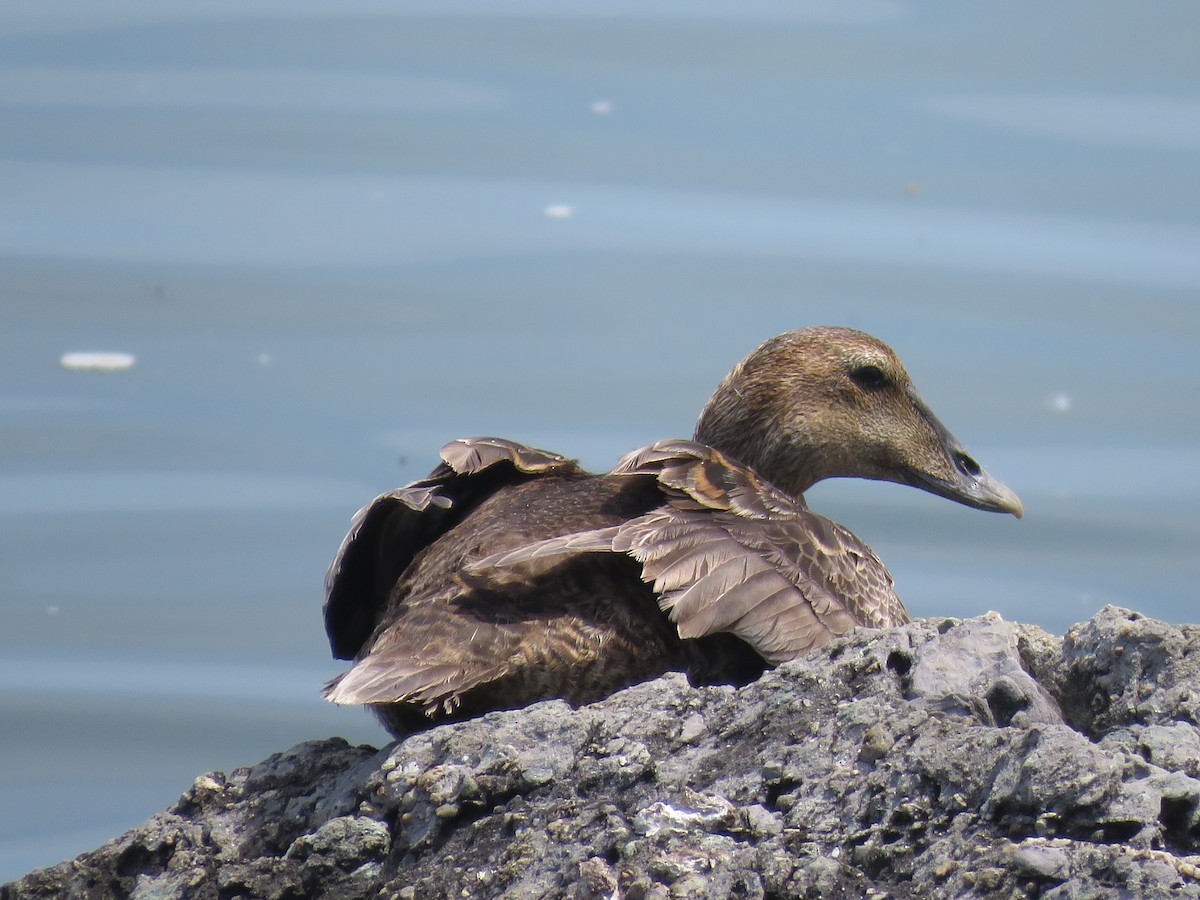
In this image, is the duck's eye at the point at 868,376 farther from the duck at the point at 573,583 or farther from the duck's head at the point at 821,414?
the duck at the point at 573,583

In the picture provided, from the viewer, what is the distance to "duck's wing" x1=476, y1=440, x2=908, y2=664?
3797mm

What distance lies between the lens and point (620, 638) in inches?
152

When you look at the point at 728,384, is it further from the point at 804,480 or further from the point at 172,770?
the point at 172,770

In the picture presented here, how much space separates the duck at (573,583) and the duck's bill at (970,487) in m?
1.03

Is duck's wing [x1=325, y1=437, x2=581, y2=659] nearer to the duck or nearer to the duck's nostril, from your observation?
the duck

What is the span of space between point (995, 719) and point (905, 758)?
348 mm

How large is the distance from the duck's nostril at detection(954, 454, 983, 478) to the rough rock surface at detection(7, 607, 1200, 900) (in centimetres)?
170

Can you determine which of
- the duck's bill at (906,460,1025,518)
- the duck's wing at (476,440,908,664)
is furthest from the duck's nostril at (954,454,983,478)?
the duck's wing at (476,440,908,664)

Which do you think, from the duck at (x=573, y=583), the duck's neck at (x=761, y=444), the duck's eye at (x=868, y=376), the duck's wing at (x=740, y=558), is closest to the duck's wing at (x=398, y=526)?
the duck at (x=573, y=583)

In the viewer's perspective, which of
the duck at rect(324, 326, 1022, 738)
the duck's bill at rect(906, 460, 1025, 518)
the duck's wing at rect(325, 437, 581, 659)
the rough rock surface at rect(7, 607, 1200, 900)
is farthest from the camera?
the duck's bill at rect(906, 460, 1025, 518)

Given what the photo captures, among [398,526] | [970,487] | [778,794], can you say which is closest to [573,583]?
[398,526]

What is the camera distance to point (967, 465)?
5.43 meters

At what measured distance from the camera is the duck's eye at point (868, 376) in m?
5.20

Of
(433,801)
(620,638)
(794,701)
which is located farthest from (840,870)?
(620,638)
